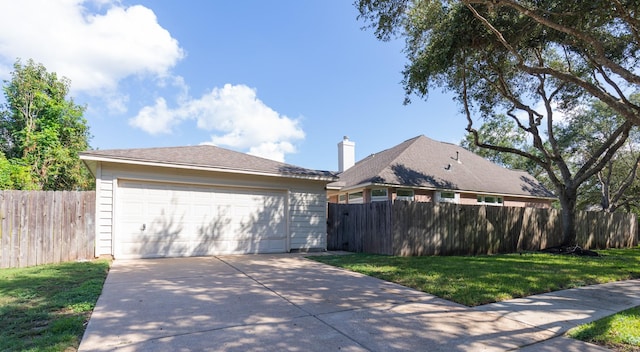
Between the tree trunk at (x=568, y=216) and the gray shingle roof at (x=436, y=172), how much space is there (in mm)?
4812

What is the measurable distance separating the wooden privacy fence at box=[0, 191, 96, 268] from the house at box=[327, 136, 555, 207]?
7.88 metres

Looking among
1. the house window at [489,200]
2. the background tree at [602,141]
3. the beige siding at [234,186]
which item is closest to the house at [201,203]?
the beige siding at [234,186]

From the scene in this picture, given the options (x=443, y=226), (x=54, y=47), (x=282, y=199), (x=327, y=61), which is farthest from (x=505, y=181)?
(x=54, y=47)

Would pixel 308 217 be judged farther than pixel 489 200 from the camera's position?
No

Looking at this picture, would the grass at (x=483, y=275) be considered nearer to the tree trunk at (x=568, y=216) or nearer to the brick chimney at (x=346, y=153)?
the tree trunk at (x=568, y=216)

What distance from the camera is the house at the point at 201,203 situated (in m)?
9.26

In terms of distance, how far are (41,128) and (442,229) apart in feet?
76.1

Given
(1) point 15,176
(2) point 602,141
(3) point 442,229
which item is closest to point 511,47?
(3) point 442,229

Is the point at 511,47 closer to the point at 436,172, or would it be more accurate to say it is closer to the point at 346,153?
the point at 436,172

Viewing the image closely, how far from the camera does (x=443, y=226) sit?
11.7 metres

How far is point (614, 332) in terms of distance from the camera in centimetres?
405

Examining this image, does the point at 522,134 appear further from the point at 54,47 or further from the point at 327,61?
the point at 54,47

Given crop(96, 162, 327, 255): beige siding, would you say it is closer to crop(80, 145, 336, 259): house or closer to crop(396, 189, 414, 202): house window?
crop(80, 145, 336, 259): house

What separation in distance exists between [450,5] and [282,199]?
8388mm
